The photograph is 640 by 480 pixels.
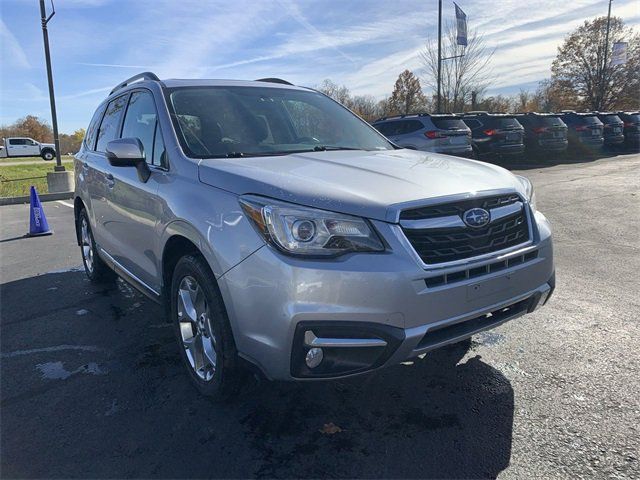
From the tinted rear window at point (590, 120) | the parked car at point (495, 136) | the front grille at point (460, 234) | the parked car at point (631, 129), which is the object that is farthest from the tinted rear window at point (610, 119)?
the front grille at point (460, 234)

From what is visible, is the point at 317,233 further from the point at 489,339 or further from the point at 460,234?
the point at 489,339

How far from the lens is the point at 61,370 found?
11.5 ft

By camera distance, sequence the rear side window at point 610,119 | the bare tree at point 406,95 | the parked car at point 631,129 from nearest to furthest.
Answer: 1. the rear side window at point 610,119
2. the parked car at point 631,129
3. the bare tree at point 406,95

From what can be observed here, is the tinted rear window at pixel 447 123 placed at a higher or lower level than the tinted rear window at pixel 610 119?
lower

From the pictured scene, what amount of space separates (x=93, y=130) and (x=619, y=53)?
50.0 m

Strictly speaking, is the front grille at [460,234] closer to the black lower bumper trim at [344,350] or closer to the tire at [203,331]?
the black lower bumper trim at [344,350]

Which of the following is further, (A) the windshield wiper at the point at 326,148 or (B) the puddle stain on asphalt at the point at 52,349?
(B) the puddle stain on asphalt at the point at 52,349

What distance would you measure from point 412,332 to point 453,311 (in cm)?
25

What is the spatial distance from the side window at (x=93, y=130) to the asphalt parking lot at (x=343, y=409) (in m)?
1.83

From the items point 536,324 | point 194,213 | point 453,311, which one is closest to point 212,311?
point 194,213

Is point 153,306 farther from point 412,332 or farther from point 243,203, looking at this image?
point 412,332

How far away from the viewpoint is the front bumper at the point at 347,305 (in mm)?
2242

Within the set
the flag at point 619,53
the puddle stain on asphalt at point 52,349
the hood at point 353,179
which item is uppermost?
the flag at point 619,53

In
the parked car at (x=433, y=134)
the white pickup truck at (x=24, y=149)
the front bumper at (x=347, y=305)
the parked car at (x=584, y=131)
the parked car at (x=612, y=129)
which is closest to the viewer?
the front bumper at (x=347, y=305)
